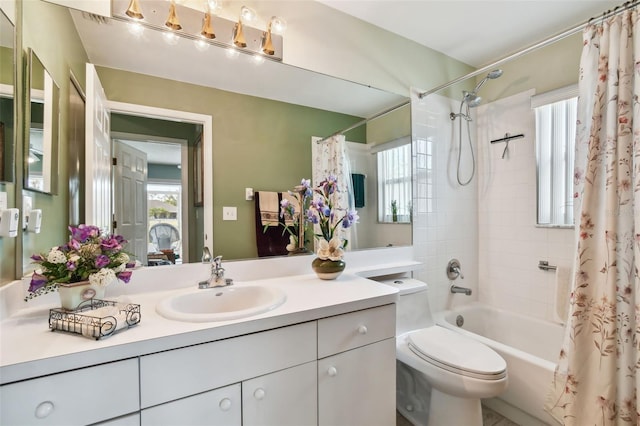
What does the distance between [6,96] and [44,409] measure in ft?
3.16

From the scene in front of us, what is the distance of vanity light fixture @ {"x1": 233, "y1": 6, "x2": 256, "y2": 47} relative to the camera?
1.40m

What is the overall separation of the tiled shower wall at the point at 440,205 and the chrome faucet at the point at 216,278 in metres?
1.36

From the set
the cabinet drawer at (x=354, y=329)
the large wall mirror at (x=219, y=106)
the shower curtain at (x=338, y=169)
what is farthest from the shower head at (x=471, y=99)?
the cabinet drawer at (x=354, y=329)

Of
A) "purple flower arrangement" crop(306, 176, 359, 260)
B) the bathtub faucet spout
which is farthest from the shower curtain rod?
the bathtub faucet spout

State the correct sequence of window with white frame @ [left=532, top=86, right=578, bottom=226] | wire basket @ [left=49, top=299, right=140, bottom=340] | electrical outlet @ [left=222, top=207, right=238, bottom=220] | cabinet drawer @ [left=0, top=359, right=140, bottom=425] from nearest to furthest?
cabinet drawer @ [left=0, top=359, right=140, bottom=425]
wire basket @ [left=49, top=299, right=140, bottom=340]
electrical outlet @ [left=222, top=207, right=238, bottom=220]
window with white frame @ [left=532, top=86, right=578, bottom=226]

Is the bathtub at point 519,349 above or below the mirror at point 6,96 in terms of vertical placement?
below

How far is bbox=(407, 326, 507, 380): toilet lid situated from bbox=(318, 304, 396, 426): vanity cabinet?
32 cm

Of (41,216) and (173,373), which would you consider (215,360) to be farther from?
(41,216)

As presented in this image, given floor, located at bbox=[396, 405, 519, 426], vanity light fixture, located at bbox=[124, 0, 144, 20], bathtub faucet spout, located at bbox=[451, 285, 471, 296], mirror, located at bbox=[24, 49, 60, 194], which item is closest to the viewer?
mirror, located at bbox=[24, 49, 60, 194]

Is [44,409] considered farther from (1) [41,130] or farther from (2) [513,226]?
(2) [513,226]

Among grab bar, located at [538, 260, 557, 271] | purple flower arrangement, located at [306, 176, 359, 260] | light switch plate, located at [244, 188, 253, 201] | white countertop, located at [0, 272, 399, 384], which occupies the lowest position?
grab bar, located at [538, 260, 557, 271]

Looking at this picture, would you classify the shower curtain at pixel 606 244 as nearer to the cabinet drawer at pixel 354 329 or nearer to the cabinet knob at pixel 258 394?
the cabinet drawer at pixel 354 329

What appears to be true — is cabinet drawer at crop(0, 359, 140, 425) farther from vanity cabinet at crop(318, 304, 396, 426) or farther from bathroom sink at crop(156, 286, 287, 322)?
vanity cabinet at crop(318, 304, 396, 426)

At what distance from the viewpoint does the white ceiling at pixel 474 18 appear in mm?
1702
